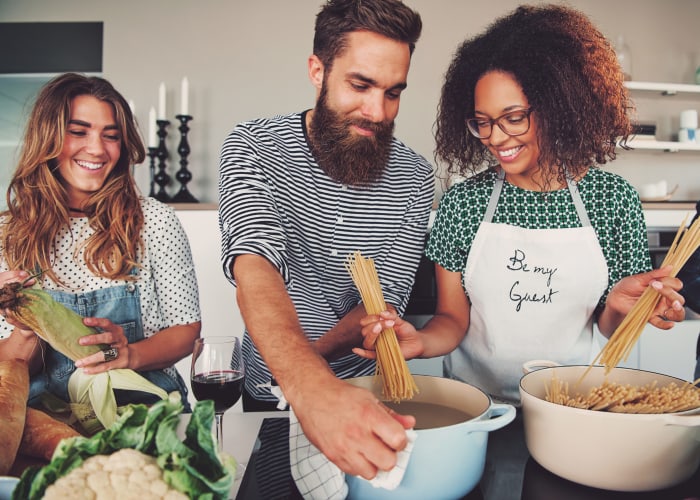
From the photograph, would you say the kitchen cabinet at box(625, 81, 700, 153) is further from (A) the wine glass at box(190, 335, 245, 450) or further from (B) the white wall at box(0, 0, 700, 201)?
(A) the wine glass at box(190, 335, 245, 450)

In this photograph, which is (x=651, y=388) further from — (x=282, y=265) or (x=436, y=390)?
(x=282, y=265)

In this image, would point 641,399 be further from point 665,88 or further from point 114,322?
point 665,88

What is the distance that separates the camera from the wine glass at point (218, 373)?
784 millimetres

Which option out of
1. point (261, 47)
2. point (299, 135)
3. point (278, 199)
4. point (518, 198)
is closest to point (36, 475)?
point (278, 199)

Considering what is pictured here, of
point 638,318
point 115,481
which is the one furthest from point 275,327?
point 638,318

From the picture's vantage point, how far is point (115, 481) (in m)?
0.46

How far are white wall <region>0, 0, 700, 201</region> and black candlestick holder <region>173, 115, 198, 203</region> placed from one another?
0.59 ft

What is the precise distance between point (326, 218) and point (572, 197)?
0.59 metres

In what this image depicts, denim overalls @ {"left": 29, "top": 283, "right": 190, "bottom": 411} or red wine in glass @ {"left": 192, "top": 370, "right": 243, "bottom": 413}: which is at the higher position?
red wine in glass @ {"left": 192, "top": 370, "right": 243, "bottom": 413}

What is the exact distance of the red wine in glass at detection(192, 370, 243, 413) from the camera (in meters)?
0.78

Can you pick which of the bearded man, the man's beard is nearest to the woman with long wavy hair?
the bearded man

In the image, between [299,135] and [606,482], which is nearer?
[606,482]

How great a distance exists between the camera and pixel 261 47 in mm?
3037

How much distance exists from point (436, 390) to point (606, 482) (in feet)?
0.83
